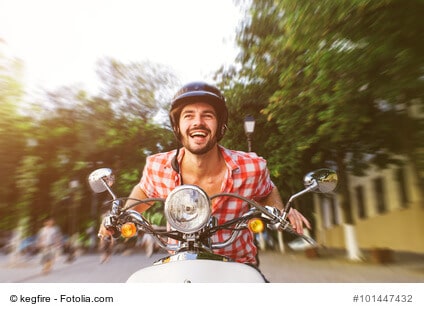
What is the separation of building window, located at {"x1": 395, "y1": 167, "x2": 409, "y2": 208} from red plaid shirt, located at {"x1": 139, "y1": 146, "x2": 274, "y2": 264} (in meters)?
0.58

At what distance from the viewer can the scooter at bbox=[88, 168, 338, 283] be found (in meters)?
1.33

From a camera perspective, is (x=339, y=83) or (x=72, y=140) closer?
(x=339, y=83)

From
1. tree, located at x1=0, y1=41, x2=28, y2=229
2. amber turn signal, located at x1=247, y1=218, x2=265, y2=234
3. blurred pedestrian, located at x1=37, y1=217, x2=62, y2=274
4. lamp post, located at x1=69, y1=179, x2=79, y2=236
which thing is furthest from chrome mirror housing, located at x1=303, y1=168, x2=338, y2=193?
tree, located at x1=0, y1=41, x2=28, y2=229

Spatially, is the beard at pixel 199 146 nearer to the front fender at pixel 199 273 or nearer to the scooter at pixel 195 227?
the scooter at pixel 195 227

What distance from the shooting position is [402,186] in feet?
6.39

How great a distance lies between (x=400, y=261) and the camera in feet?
6.14

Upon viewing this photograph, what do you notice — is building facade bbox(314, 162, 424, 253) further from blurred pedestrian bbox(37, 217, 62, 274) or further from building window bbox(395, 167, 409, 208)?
blurred pedestrian bbox(37, 217, 62, 274)

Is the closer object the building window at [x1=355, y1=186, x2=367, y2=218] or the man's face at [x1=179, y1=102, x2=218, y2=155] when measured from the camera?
the man's face at [x1=179, y1=102, x2=218, y2=155]

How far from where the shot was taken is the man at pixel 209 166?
67.5 inches

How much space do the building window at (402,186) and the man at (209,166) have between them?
534 mm

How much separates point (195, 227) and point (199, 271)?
0.44 feet

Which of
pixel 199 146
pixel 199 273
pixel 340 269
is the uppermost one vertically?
pixel 199 146

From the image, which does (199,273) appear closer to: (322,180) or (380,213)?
(322,180)

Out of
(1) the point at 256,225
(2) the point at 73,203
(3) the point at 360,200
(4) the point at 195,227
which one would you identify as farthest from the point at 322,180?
(2) the point at 73,203
